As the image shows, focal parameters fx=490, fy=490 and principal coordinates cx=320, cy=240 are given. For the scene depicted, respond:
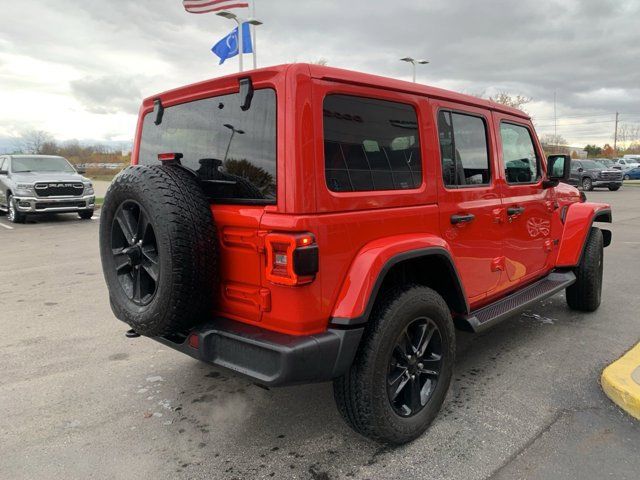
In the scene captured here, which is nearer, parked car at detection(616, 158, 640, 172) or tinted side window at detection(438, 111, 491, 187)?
tinted side window at detection(438, 111, 491, 187)

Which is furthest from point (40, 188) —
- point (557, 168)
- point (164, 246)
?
point (557, 168)

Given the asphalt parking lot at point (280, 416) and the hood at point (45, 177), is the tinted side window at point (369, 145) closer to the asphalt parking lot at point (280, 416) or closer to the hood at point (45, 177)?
the asphalt parking lot at point (280, 416)

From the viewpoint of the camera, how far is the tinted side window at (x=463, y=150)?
121 inches

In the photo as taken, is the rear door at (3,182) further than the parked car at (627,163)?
No

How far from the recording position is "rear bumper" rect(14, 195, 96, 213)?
1220 cm

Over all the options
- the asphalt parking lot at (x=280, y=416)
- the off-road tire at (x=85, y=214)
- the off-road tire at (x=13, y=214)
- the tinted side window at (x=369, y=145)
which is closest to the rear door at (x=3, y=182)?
the off-road tire at (x=13, y=214)

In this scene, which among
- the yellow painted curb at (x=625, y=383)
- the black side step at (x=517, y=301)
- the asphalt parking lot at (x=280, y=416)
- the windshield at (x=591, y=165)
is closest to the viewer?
the asphalt parking lot at (x=280, y=416)

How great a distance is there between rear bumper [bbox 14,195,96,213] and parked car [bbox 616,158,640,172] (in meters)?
33.8

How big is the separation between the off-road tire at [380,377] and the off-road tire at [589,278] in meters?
2.66

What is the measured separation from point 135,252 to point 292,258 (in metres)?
0.96

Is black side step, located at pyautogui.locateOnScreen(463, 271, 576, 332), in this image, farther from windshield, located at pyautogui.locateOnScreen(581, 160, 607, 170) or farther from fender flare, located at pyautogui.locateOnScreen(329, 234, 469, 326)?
windshield, located at pyautogui.locateOnScreen(581, 160, 607, 170)

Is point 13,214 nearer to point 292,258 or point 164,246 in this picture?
point 164,246

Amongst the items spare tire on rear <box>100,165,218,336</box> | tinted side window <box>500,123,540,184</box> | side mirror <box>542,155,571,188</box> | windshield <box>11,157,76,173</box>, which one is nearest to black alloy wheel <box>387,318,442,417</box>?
spare tire on rear <box>100,165,218,336</box>

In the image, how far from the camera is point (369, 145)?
2.58 metres
